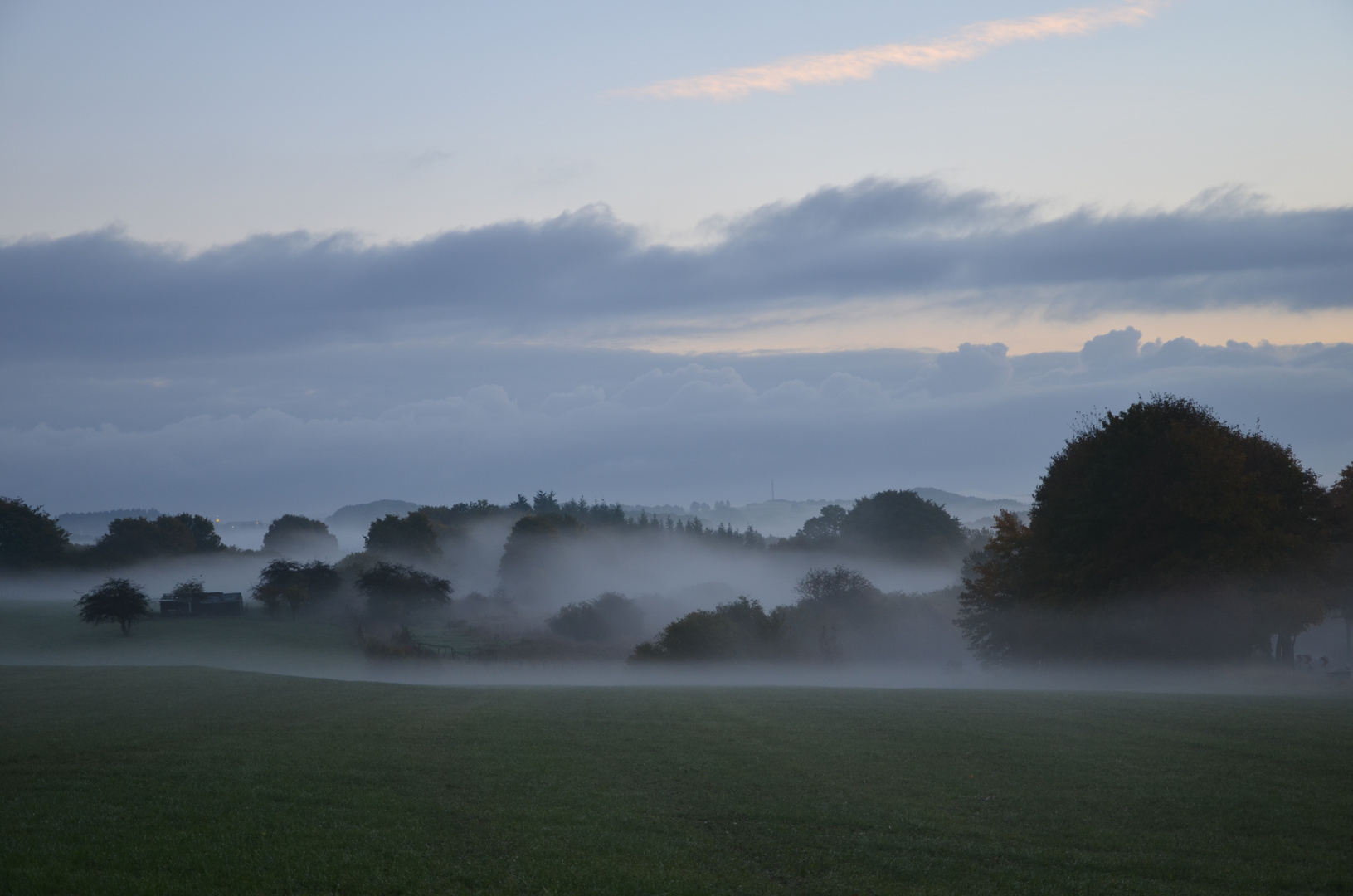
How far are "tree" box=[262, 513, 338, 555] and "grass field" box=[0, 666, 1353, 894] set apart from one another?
512 ft

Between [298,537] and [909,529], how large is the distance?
117308mm

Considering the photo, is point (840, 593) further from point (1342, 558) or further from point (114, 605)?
point (114, 605)

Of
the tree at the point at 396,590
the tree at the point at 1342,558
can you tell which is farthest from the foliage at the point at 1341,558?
the tree at the point at 396,590

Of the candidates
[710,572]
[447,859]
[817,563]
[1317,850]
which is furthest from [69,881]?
[710,572]

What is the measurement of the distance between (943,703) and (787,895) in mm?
18746

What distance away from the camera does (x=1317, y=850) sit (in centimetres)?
1184

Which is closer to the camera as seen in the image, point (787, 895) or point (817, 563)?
point (787, 895)

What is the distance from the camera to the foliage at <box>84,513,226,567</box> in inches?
4828

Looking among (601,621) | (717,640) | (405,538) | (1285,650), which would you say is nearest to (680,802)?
(1285,650)

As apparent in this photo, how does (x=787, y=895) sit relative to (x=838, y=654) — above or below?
above

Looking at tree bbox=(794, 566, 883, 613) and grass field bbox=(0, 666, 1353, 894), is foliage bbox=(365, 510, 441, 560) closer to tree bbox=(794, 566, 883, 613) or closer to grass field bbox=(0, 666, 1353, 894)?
tree bbox=(794, 566, 883, 613)

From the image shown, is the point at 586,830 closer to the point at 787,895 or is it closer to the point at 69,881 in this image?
the point at 787,895

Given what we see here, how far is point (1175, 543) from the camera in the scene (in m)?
43.2

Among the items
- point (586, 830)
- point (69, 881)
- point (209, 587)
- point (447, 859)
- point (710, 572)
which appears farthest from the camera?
point (710, 572)
